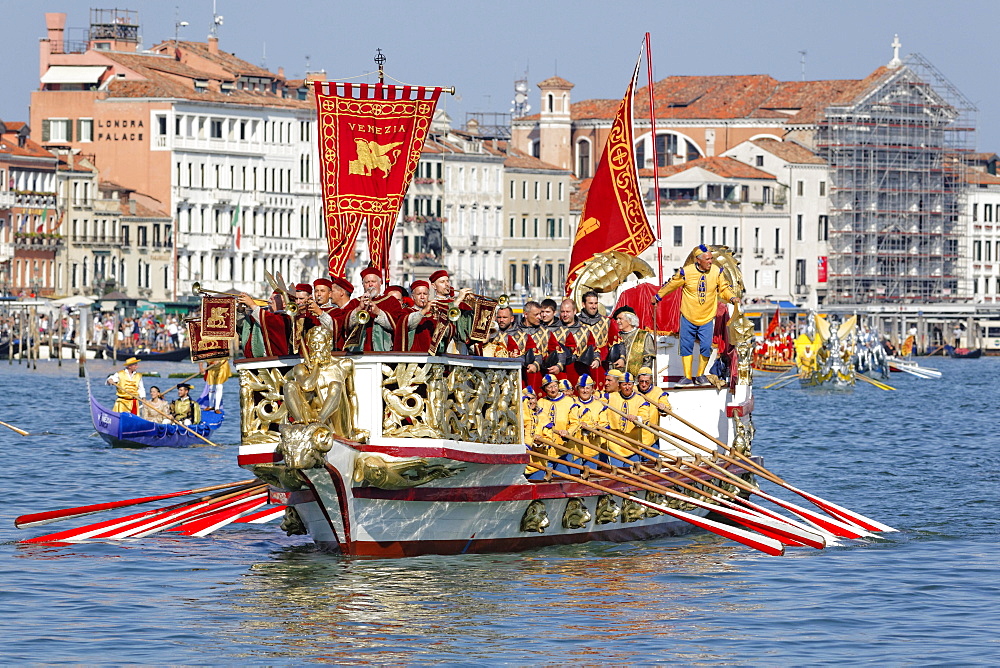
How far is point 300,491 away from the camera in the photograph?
71.7 ft

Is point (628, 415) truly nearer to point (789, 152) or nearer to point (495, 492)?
point (495, 492)

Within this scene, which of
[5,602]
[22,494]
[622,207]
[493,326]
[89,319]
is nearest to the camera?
[5,602]

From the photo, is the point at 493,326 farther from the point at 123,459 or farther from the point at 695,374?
the point at 123,459

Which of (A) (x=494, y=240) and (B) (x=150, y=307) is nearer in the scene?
(B) (x=150, y=307)

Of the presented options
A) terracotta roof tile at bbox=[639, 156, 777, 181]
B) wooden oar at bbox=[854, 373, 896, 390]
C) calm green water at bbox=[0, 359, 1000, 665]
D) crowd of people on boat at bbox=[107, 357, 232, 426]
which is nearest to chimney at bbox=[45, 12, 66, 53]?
terracotta roof tile at bbox=[639, 156, 777, 181]

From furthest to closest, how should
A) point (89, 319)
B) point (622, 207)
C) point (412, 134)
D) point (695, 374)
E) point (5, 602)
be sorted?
point (89, 319) → point (622, 207) → point (695, 374) → point (412, 134) → point (5, 602)

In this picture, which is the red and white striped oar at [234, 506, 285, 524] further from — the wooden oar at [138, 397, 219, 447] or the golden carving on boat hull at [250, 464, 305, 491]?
the wooden oar at [138, 397, 219, 447]

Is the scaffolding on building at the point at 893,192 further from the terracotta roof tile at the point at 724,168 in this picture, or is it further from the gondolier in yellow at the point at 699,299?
the gondolier in yellow at the point at 699,299

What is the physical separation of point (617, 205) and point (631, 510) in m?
5.79

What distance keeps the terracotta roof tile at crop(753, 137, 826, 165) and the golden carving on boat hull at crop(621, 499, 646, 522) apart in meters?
101

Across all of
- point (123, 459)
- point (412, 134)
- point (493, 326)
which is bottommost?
point (123, 459)

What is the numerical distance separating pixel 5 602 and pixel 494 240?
101m

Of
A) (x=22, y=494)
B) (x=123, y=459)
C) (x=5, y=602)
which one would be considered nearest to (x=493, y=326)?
(x=5, y=602)

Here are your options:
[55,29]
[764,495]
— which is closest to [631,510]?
[764,495]
